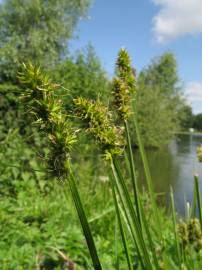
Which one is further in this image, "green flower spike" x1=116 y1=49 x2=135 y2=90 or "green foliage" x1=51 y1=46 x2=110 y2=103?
"green foliage" x1=51 y1=46 x2=110 y2=103

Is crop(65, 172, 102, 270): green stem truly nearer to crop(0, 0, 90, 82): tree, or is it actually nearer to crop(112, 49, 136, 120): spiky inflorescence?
crop(112, 49, 136, 120): spiky inflorescence

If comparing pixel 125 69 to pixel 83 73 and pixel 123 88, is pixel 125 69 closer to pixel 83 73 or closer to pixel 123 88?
pixel 123 88

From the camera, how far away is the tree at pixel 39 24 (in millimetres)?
19453

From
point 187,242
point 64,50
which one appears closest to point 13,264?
point 187,242

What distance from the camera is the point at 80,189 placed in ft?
14.1

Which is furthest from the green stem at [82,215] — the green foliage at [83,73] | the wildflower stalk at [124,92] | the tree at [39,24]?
the tree at [39,24]

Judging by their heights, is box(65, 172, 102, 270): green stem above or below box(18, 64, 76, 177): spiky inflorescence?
below

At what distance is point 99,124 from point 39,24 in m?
22.0

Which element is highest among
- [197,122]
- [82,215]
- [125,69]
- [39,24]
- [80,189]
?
[39,24]

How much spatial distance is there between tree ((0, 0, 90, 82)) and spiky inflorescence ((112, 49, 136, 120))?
18514mm

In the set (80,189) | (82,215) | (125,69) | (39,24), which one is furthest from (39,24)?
(82,215)

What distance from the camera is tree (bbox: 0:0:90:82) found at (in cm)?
1945

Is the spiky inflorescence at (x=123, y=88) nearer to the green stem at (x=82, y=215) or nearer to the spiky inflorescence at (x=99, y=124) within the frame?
the spiky inflorescence at (x=99, y=124)

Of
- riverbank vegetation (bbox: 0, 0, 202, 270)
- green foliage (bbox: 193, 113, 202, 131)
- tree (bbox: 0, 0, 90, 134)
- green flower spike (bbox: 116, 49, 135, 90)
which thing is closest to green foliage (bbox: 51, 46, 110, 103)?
riverbank vegetation (bbox: 0, 0, 202, 270)
